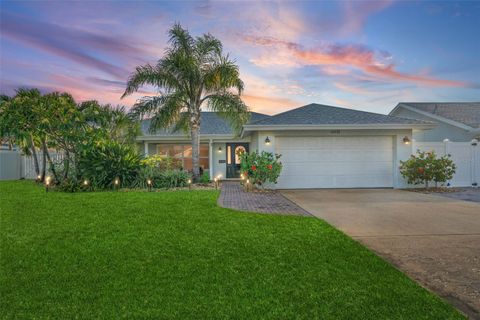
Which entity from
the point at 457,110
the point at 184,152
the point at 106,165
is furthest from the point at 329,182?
the point at 457,110

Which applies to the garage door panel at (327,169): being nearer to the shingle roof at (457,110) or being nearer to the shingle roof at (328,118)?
the shingle roof at (328,118)

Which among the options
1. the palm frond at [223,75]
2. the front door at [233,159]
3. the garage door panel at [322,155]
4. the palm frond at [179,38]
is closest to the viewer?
the garage door panel at [322,155]

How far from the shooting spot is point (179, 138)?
16.1 meters

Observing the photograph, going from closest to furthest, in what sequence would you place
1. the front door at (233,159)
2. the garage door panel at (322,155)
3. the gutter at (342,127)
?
the gutter at (342,127) → the garage door panel at (322,155) → the front door at (233,159)

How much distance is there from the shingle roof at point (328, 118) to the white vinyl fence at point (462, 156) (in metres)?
1.10

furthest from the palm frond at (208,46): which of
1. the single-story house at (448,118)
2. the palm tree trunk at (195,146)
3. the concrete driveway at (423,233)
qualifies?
the single-story house at (448,118)

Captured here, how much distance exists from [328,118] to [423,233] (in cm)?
762

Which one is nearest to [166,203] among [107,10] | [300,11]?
[107,10]

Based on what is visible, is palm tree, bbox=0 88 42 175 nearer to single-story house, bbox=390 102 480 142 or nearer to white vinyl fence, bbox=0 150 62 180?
white vinyl fence, bbox=0 150 62 180

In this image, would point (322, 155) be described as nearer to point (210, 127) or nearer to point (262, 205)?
point (262, 205)

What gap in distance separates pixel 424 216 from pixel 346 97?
39.1 feet

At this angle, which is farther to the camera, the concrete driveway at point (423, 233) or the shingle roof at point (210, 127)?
the shingle roof at point (210, 127)

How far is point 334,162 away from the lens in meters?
12.0

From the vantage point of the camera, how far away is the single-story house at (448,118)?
14.1 meters
